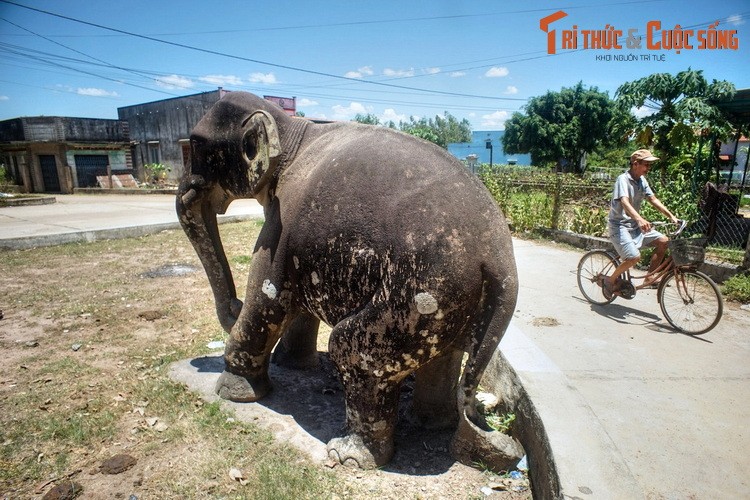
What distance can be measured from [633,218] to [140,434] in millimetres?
4853

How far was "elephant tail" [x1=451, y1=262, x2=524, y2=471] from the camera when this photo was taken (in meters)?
2.30

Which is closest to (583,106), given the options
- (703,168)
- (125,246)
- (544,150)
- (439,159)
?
(544,150)

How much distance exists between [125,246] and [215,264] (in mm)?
7207

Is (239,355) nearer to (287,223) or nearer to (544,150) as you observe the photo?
(287,223)

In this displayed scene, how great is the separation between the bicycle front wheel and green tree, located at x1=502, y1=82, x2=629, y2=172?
76.7 ft

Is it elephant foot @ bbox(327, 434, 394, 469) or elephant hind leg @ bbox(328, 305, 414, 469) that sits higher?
elephant hind leg @ bbox(328, 305, 414, 469)

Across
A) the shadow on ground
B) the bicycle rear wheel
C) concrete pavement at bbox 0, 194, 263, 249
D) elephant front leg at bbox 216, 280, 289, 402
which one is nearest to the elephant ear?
elephant front leg at bbox 216, 280, 289, 402

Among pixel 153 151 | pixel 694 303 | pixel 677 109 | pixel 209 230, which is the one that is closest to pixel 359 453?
pixel 209 230

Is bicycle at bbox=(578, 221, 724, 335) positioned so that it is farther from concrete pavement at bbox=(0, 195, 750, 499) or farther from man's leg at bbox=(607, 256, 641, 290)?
concrete pavement at bbox=(0, 195, 750, 499)

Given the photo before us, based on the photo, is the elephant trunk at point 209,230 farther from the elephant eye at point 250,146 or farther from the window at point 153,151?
the window at point 153,151

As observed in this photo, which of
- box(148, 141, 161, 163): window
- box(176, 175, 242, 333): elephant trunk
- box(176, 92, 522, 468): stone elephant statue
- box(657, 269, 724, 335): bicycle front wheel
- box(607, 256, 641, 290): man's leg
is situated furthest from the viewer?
box(148, 141, 161, 163): window

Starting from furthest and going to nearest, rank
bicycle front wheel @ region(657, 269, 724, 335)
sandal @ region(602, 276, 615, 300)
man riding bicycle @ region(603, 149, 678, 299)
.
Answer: sandal @ region(602, 276, 615, 300) → man riding bicycle @ region(603, 149, 678, 299) → bicycle front wheel @ region(657, 269, 724, 335)

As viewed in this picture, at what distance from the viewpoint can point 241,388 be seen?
327cm

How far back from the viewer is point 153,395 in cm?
344
